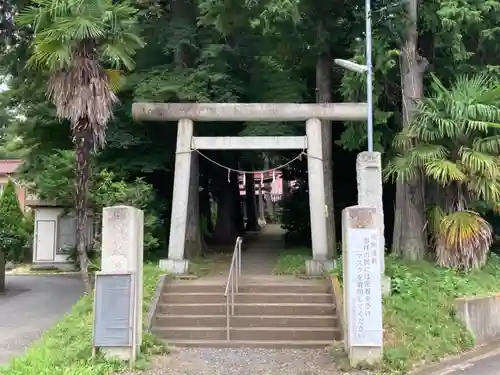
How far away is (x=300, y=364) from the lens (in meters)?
8.63

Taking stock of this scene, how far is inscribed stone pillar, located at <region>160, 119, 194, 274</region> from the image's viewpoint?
12.9m

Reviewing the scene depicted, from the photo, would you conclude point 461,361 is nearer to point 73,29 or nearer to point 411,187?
point 411,187

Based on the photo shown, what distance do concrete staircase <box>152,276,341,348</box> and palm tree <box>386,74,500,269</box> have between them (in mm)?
2886

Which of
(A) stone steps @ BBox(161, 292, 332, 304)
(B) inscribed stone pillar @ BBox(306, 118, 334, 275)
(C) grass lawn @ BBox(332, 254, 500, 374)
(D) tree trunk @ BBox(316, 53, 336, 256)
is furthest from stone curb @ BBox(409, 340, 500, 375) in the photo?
(D) tree trunk @ BBox(316, 53, 336, 256)

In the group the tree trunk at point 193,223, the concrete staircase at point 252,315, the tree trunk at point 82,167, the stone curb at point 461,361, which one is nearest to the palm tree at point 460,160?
the stone curb at point 461,361

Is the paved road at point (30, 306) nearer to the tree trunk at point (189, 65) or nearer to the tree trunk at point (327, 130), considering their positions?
the tree trunk at point (189, 65)

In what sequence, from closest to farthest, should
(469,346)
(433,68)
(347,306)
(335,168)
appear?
(347,306) → (469,346) → (433,68) → (335,168)

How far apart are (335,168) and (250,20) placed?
21.9ft

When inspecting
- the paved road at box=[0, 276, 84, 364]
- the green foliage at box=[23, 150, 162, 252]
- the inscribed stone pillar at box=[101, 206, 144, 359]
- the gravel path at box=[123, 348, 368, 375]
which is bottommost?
the gravel path at box=[123, 348, 368, 375]

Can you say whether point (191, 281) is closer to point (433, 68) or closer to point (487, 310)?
point (487, 310)

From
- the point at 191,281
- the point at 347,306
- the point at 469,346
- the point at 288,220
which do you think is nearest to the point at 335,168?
the point at 288,220

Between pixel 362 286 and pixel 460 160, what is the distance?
4.85m

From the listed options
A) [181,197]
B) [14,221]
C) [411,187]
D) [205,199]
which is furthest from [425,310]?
[14,221]

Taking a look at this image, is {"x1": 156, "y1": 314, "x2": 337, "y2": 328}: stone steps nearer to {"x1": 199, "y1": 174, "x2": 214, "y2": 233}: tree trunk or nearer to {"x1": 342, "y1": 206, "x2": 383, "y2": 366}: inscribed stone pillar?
{"x1": 342, "y1": 206, "x2": 383, "y2": 366}: inscribed stone pillar
